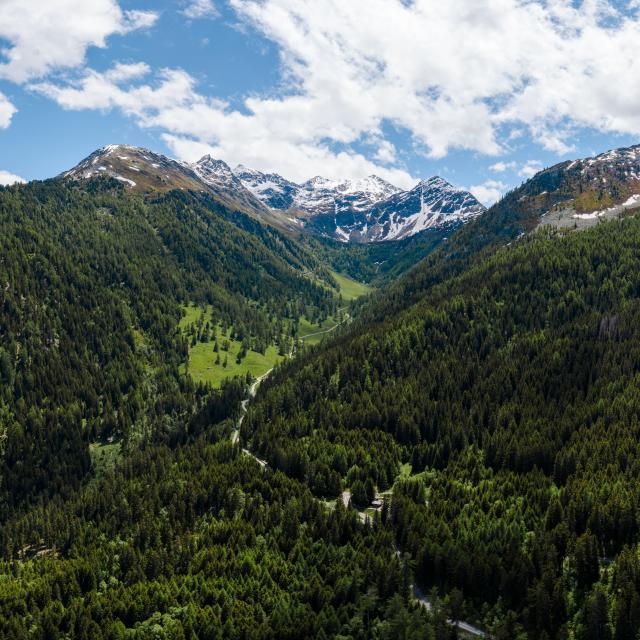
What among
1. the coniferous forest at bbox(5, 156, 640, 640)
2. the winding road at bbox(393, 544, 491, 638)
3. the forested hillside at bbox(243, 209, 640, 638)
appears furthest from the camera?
the coniferous forest at bbox(5, 156, 640, 640)

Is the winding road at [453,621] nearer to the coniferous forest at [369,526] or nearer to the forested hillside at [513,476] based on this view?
the coniferous forest at [369,526]

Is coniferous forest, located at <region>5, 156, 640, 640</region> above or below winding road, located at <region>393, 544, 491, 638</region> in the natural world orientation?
above

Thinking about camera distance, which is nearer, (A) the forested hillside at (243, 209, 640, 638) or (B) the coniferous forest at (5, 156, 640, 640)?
(A) the forested hillside at (243, 209, 640, 638)

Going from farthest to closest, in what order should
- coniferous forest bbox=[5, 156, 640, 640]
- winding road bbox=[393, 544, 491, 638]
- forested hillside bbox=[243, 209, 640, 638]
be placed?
coniferous forest bbox=[5, 156, 640, 640] < forested hillside bbox=[243, 209, 640, 638] < winding road bbox=[393, 544, 491, 638]

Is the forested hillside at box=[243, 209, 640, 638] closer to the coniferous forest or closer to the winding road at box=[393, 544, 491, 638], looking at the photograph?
the coniferous forest

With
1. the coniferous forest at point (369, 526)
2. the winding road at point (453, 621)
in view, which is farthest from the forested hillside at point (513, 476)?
the winding road at point (453, 621)

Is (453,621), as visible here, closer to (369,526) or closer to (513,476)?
(369,526)

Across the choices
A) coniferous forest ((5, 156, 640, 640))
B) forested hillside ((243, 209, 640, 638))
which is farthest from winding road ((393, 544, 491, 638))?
forested hillside ((243, 209, 640, 638))

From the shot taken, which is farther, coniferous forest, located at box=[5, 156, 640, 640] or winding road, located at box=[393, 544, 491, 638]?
coniferous forest, located at box=[5, 156, 640, 640]

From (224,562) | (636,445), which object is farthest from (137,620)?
(636,445)

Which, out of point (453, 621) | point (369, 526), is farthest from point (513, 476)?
point (453, 621)

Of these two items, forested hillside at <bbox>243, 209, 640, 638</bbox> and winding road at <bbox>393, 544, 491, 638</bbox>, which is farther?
forested hillside at <bbox>243, 209, 640, 638</bbox>
